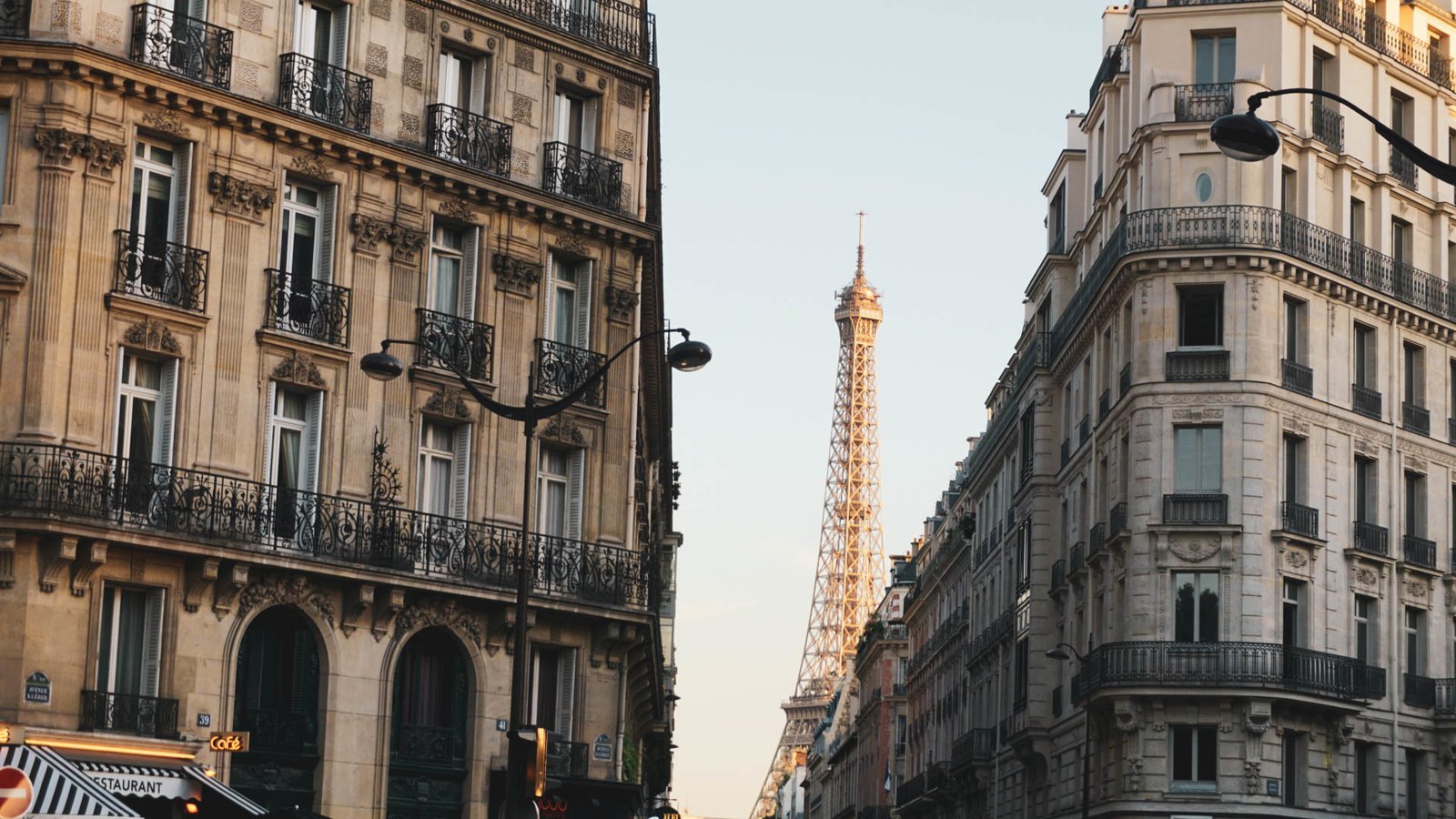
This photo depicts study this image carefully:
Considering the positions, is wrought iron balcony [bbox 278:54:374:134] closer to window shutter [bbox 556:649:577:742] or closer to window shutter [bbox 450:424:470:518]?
window shutter [bbox 450:424:470:518]

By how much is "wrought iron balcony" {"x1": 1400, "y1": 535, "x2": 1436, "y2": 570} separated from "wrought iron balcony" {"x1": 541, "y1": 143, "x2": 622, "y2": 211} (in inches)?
973

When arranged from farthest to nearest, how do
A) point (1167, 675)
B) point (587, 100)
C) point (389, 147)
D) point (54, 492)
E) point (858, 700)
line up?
point (858, 700), point (1167, 675), point (587, 100), point (389, 147), point (54, 492)

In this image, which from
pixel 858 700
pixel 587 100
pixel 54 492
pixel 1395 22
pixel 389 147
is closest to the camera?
pixel 54 492

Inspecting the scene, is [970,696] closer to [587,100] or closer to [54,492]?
[587,100]

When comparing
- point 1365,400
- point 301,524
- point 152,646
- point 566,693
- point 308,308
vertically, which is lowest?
point 566,693

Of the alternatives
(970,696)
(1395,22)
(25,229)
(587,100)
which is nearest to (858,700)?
(970,696)

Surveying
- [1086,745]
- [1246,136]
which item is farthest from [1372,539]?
[1246,136]

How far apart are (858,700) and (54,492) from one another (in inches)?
4388

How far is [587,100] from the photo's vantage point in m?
39.9

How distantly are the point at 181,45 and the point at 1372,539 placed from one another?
106ft

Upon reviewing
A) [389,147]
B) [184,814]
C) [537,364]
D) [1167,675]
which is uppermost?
[389,147]

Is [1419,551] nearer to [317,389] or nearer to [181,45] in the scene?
[317,389]

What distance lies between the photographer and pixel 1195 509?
51344 mm

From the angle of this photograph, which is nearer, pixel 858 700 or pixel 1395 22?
pixel 1395 22
